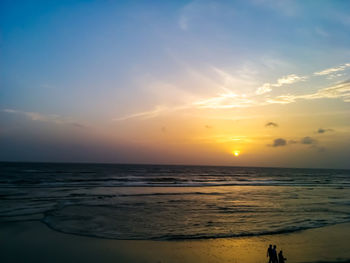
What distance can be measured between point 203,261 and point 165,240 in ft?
12.7

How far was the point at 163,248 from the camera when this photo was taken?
13828 millimetres

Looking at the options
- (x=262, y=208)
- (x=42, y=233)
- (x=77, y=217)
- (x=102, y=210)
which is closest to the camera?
(x=42, y=233)

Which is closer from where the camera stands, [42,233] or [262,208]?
[42,233]

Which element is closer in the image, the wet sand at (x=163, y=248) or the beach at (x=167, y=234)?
the wet sand at (x=163, y=248)

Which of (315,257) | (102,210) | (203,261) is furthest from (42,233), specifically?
(315,257)

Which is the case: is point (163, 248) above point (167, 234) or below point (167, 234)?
above

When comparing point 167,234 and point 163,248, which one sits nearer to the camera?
point 163,248

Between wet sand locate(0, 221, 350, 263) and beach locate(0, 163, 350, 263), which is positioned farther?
beach locate(0, 163, 350, 263)

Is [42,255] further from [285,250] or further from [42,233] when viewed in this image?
[285,250]

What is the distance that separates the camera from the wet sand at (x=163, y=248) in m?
12.4

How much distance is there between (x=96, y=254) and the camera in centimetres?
1301

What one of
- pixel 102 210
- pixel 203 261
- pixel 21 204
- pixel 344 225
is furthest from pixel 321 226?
pixel 21 204

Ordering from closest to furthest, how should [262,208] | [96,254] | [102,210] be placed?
1. [96,254]
2. [102,210]
3. [262,208]

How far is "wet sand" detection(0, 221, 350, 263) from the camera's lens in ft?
40.7
